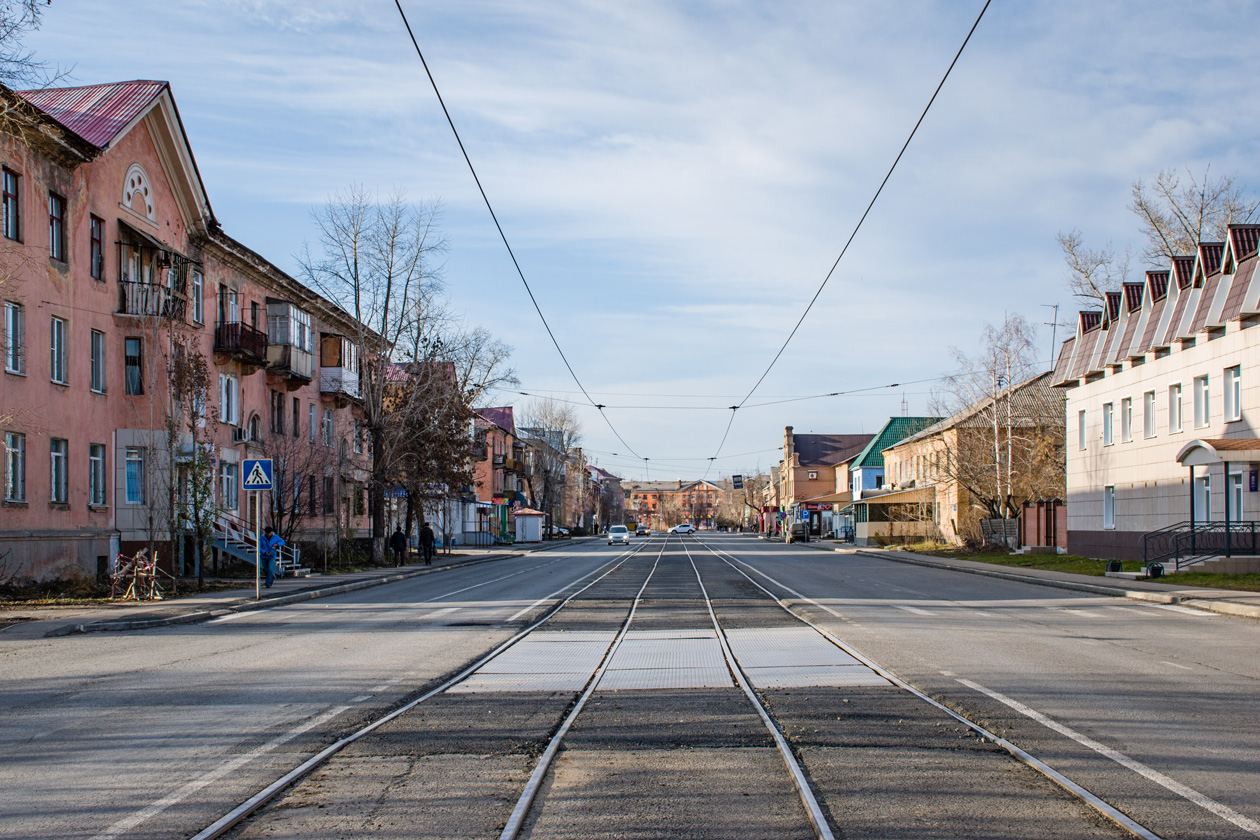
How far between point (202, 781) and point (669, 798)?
301 cm

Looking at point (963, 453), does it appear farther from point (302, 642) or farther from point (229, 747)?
point (229, 747)

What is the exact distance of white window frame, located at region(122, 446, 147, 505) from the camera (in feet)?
95.5

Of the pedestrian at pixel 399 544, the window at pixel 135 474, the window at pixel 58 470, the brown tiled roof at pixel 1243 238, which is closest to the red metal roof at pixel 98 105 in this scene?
the window at pixel 58 470

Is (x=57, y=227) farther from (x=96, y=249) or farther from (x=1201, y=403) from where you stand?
(x=1201, y=403)

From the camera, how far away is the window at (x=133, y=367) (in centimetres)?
2925

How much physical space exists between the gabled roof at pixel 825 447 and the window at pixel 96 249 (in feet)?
372

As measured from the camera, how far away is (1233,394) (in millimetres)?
29938

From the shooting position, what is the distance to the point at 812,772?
6.82m

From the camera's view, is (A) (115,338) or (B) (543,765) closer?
(B) (543,765)

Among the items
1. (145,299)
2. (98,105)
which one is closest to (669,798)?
(145,299)

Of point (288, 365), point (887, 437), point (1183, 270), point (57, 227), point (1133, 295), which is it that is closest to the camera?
point (57, 227)

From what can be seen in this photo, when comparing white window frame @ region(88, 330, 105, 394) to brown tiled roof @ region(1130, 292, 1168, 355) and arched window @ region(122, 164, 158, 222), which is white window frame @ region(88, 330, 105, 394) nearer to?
arched window @ region(122, 164, 158, 222)

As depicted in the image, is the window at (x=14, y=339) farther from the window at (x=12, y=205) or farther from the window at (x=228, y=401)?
the window at (x=228, y=401)

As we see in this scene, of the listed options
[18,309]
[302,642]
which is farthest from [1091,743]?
[18,309]
